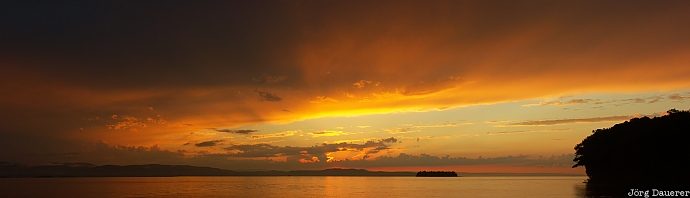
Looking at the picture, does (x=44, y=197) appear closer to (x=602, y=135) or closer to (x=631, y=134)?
(x=631, y=134)

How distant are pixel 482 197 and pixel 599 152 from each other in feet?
206

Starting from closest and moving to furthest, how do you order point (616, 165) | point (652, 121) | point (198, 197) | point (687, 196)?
point (687, 196)
point (198, 197)
point (652, 121)
point (616, 165)

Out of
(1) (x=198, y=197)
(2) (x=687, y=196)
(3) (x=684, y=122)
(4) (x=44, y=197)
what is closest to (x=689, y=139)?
(3) (x=684, y=122)

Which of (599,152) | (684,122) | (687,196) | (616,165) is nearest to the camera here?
(687,196)

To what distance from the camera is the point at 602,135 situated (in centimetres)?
15312

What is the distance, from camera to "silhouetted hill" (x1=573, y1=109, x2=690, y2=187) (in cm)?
11031

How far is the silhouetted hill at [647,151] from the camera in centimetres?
11031

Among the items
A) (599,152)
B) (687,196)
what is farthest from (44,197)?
(599,152)

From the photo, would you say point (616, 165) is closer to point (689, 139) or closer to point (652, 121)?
point (652, 121)

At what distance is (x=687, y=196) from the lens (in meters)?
65.8

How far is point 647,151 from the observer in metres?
118

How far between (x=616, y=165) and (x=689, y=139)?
2965 centimetres

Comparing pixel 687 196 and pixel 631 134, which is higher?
pixel 631 134

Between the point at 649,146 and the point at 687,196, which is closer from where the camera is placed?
the point at 687,196
